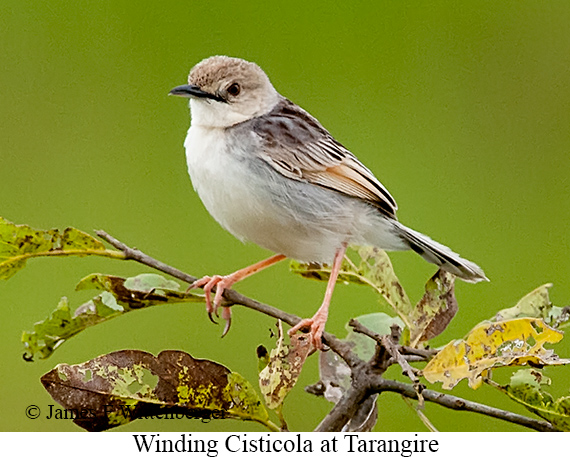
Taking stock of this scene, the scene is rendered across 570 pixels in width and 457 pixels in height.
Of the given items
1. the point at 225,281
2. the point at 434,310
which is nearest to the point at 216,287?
the point at 225,281

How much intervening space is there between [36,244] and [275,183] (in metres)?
0.92

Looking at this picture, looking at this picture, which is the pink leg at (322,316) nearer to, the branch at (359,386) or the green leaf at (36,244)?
the branch at (359,386)

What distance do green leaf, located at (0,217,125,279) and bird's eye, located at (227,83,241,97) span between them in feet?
3.05

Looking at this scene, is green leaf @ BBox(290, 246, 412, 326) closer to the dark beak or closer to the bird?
the bird

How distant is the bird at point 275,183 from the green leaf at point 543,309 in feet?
1.65

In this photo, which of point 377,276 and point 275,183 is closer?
point 377,276

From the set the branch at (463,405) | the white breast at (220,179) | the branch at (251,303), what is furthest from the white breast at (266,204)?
the branch at (463,405)

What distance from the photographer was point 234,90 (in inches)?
106

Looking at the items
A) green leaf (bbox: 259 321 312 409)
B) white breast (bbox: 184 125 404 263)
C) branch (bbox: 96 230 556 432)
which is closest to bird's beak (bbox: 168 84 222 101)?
white breast (bbox: 184 125 404 263)

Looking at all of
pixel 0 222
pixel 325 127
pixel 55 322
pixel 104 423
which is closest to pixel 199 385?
pixel 104 423

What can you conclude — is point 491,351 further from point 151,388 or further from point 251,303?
point 151,388

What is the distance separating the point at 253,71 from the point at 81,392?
1.35 meters

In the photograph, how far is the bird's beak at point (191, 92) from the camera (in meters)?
2.47
